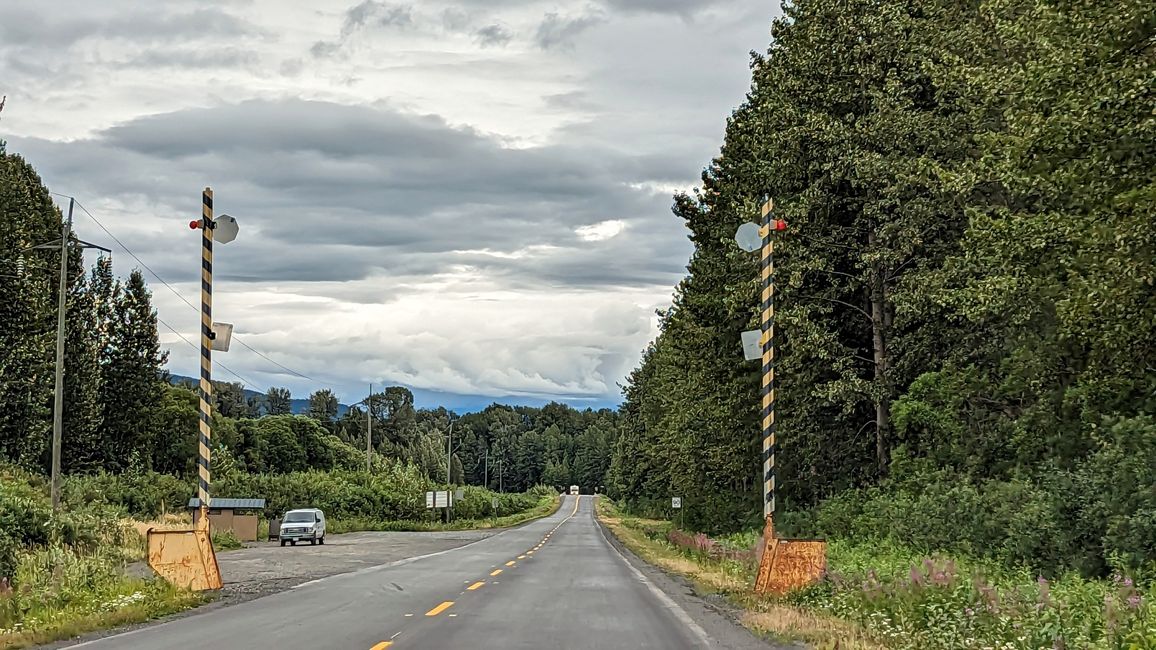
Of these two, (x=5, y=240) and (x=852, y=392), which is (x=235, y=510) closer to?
(x=5, y=240)

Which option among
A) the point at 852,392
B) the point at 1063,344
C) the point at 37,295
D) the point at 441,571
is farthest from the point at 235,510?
the point at 1063,344

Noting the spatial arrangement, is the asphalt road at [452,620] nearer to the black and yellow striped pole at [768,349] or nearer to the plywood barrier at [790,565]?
the plywood barrier at [790,565]

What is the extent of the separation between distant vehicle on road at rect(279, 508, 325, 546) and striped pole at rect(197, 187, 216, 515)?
31.1m

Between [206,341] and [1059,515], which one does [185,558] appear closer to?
[206,341]

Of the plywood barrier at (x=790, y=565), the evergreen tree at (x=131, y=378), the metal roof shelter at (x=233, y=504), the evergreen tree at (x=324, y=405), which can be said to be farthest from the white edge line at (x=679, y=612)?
the evergreen tree at (x=324, y=405)

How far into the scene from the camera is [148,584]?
16641 millimetres

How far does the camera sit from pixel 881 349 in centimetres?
2927

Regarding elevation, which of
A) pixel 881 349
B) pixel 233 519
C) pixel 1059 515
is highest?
pixel 881 349

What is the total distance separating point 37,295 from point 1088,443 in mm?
55643

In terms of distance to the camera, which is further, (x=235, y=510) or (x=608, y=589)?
(x=235, y=510)

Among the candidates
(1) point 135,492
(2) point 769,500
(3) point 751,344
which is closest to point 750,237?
(3) point 751,344

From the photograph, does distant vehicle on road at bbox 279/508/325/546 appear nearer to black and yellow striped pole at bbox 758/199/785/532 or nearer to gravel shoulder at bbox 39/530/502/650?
gravel shoulder at bbox 39/530/502/650

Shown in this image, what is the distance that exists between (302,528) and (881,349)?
29.7m

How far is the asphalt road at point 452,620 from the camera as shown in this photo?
459 inches
